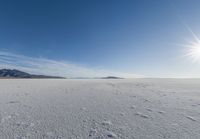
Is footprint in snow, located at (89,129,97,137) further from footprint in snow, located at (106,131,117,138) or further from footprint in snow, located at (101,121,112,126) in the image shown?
footprint in snow, located at (101,121,112,126)

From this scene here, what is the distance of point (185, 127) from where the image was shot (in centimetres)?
228

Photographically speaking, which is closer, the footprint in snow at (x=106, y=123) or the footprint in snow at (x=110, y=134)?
the footprint in snow at (x=110, y=134)

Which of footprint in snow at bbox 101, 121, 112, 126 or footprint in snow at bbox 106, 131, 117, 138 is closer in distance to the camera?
footprint in snow at bbox 106, 131, 117, 138

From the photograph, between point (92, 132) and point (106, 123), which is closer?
point (92, 132)

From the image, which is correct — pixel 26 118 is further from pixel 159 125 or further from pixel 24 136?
pixel 159 125

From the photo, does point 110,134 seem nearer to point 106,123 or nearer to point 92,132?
point 92,132

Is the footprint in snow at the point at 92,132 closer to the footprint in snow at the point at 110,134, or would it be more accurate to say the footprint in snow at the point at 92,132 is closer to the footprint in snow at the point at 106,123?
the footprint in snow at the point at 110,134

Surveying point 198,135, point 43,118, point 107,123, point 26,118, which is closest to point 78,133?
point 107,123

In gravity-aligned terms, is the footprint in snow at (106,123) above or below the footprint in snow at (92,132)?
above

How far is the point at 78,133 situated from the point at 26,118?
58.9 inches

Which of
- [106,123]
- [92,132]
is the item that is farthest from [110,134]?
[106,123]

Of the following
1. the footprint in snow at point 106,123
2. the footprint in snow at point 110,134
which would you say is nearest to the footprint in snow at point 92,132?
the footprint in snow at point 110,134

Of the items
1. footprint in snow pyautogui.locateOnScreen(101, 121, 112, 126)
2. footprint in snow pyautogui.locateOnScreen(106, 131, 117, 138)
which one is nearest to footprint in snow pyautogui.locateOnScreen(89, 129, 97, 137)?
footprint in snow pyautogui.locateOnScreen(106, 131, 117, 138)

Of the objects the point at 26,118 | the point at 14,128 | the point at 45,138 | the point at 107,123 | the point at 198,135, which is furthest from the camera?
the point at 26,118
